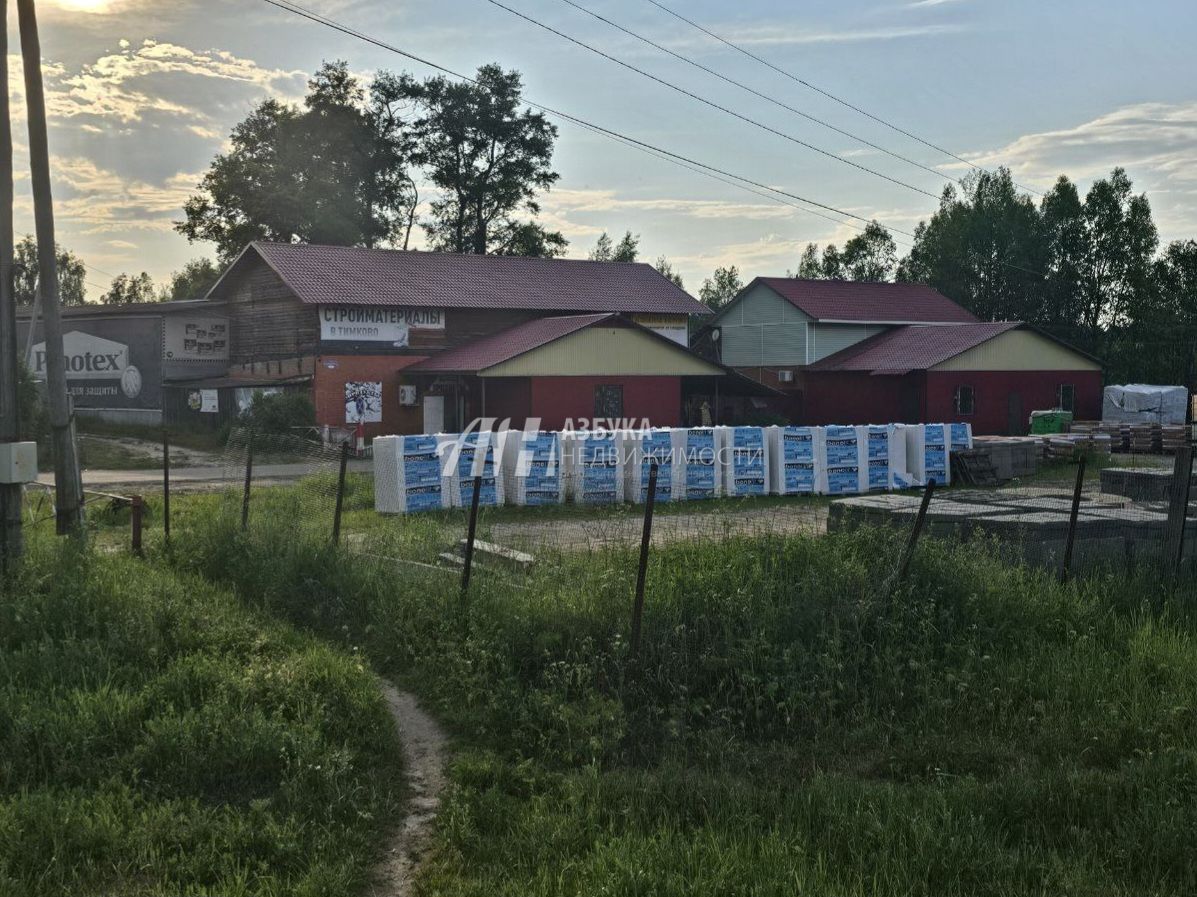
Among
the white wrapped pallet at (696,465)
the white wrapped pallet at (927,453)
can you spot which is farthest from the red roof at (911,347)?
the white wrapped pallet at (696,465)

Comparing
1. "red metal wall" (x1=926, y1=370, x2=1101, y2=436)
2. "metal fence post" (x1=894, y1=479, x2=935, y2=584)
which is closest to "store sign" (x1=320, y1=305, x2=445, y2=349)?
"red metal wall" (x1=926, y1=370, x2=1101, y2=436)

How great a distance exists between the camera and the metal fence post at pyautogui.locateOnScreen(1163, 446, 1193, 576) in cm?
1095

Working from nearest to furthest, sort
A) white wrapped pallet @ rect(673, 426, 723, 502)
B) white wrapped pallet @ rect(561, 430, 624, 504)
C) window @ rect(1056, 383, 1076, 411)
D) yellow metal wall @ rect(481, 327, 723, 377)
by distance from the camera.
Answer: white wrapped pallet @ rect(561, 430, 624, 504) < white wrapped pallet @ rect(673, 426, 723, 502) < yellow metal wall @ rect(481, 327, 723, 377) < window @ rect(1056, 383, 1076, 411)

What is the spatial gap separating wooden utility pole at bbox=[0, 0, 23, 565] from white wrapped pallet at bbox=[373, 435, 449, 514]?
799cm

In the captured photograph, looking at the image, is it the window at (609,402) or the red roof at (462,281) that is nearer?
the window at (609,402)

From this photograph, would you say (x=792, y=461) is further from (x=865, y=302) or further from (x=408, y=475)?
(x=865, y=302)

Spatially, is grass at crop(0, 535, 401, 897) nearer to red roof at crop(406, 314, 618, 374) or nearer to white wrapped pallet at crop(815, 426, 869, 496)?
white wrapped pallet at crop(815, 426, 869, 496)

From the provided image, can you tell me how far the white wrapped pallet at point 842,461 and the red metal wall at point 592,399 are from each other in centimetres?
1211

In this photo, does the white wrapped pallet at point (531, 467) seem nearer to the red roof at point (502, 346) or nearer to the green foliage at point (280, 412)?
the red roof at point (502, 346)

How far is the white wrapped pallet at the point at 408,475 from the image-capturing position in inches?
749

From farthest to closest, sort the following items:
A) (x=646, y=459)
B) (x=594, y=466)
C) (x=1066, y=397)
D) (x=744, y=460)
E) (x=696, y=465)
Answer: (x=1066, y=397) < (x=744, y=460) < (x=696, y=465) < (x=646, y=459) < (x=594, y=466)

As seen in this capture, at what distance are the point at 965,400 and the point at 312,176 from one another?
→ 3432cm

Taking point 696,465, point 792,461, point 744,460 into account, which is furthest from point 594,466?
point 792,461

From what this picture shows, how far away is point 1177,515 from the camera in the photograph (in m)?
11.0
